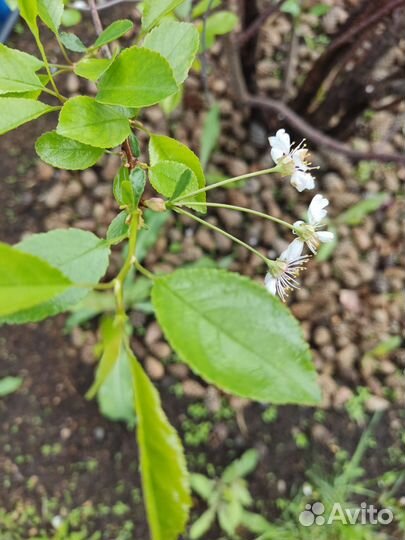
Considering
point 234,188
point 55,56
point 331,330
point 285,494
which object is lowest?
point 285,494

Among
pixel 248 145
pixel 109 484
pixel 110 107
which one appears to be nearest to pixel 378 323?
pixel 248 145

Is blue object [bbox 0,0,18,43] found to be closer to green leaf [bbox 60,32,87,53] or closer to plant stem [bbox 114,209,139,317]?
green leaf [bbox 60,32,87,53]

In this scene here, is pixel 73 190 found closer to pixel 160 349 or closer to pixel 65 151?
pixel 160 349

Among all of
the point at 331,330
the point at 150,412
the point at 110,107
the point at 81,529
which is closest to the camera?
the point at 150,412

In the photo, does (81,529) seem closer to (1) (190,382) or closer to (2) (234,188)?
(1) (190,382)

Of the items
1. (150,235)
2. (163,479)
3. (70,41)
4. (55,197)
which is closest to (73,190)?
(55,197)

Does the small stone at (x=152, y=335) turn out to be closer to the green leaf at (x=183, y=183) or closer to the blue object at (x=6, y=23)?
the blue object at (x=6, y=23)

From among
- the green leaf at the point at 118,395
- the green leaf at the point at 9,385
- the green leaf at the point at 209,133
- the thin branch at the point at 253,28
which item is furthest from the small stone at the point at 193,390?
the thin branch at the point at 253,28
